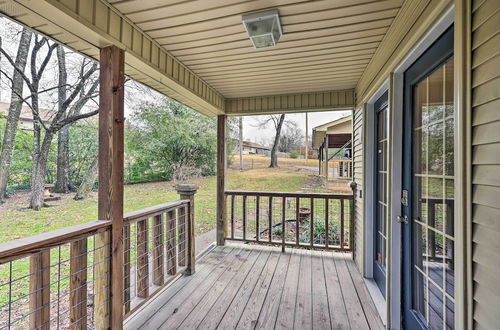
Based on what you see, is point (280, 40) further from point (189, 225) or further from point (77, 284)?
point (77, 284)

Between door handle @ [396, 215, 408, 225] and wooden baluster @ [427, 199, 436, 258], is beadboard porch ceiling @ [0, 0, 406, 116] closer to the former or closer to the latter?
wooden baluster @ [427, 199, 436, 258]

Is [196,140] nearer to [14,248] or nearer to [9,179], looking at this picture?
[9,179]

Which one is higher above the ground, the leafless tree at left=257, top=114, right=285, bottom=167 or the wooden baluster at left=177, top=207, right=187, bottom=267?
the leafless tree at left=257, top=114, right=285, bottom=167

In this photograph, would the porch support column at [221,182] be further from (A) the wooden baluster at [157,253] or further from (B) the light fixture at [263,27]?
(B) the light fixture at [263,27]

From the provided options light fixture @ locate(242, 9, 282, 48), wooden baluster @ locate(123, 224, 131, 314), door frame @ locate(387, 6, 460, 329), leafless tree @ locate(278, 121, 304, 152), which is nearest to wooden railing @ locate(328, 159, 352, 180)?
leafless tree @ locate(278, 121, 304, 152)

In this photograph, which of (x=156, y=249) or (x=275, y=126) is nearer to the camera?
(x=156, y=249)

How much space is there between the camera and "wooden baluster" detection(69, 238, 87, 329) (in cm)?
150

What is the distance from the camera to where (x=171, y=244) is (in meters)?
2.52

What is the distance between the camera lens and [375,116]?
263 cm

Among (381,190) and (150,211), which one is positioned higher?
(381,190)

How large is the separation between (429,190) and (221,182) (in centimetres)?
287

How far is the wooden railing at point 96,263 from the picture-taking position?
1.27 metres

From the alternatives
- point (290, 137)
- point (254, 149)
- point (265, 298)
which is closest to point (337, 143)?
point (290, 137)

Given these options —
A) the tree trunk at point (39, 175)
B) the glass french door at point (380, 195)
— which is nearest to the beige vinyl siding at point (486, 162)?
the glass french door at point (380, 195)
